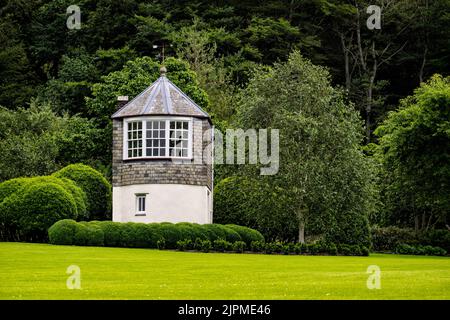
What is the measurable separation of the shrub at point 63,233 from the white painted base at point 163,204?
6.57m

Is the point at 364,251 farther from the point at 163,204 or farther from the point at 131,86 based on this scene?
the point at 131,86

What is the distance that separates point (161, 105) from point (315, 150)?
7.73 metres

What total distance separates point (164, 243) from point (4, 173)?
1674 centimetres

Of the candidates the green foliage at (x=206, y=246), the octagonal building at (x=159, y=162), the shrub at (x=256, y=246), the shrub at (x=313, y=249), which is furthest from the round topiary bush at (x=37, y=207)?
the shrub at (x=313, y=249)

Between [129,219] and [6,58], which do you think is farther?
[6,58]

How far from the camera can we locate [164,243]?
45.4 meters

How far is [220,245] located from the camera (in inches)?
1785

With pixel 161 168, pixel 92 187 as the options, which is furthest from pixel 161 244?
pixel 92 187

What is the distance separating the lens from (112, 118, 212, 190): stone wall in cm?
5122

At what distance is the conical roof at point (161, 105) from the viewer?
51.5 m

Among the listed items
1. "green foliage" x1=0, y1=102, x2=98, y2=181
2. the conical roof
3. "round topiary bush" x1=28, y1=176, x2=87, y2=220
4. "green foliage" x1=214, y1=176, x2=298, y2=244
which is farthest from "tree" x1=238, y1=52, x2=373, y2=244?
"green foliage" x1=0, y1=102, x2=98, y2=181
